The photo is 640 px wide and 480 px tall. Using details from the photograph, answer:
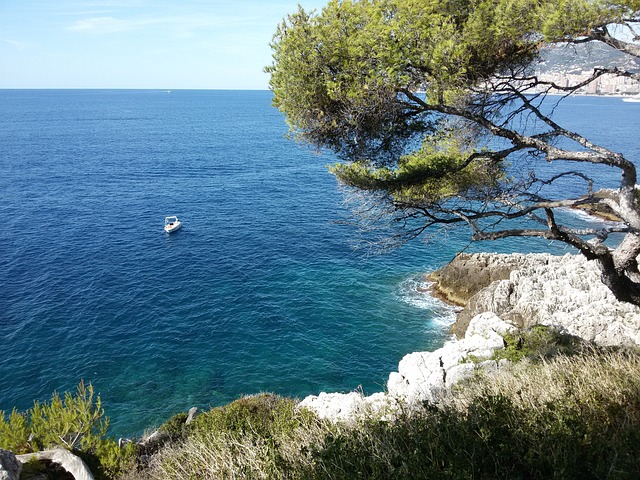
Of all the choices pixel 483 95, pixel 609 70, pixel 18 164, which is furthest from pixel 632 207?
pixel 18 164

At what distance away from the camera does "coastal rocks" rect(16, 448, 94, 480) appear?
13.4 m

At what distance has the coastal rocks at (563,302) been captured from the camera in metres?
20.6

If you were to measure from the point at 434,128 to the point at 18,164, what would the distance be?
268 ft

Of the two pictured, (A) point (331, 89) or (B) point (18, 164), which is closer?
(A) point (331, 89)

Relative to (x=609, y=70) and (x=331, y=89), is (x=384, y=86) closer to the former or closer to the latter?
(x=331, y=89)

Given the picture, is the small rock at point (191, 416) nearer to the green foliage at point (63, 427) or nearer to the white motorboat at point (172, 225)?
the green foliage at point (63, 427)

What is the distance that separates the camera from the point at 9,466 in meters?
11.8

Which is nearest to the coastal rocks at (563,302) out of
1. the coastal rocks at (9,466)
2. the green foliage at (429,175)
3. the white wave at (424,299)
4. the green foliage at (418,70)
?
the white wave at (424,299)

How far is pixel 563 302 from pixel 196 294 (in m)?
24.7

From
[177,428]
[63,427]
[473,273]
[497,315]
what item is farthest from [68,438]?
[473,273]

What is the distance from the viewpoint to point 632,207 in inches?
321

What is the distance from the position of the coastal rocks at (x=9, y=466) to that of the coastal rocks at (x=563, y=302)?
2081 cm

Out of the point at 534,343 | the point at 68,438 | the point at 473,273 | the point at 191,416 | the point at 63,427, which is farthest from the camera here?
the point at 473,273

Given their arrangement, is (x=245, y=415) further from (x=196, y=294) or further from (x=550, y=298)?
(x=550, y=298)
